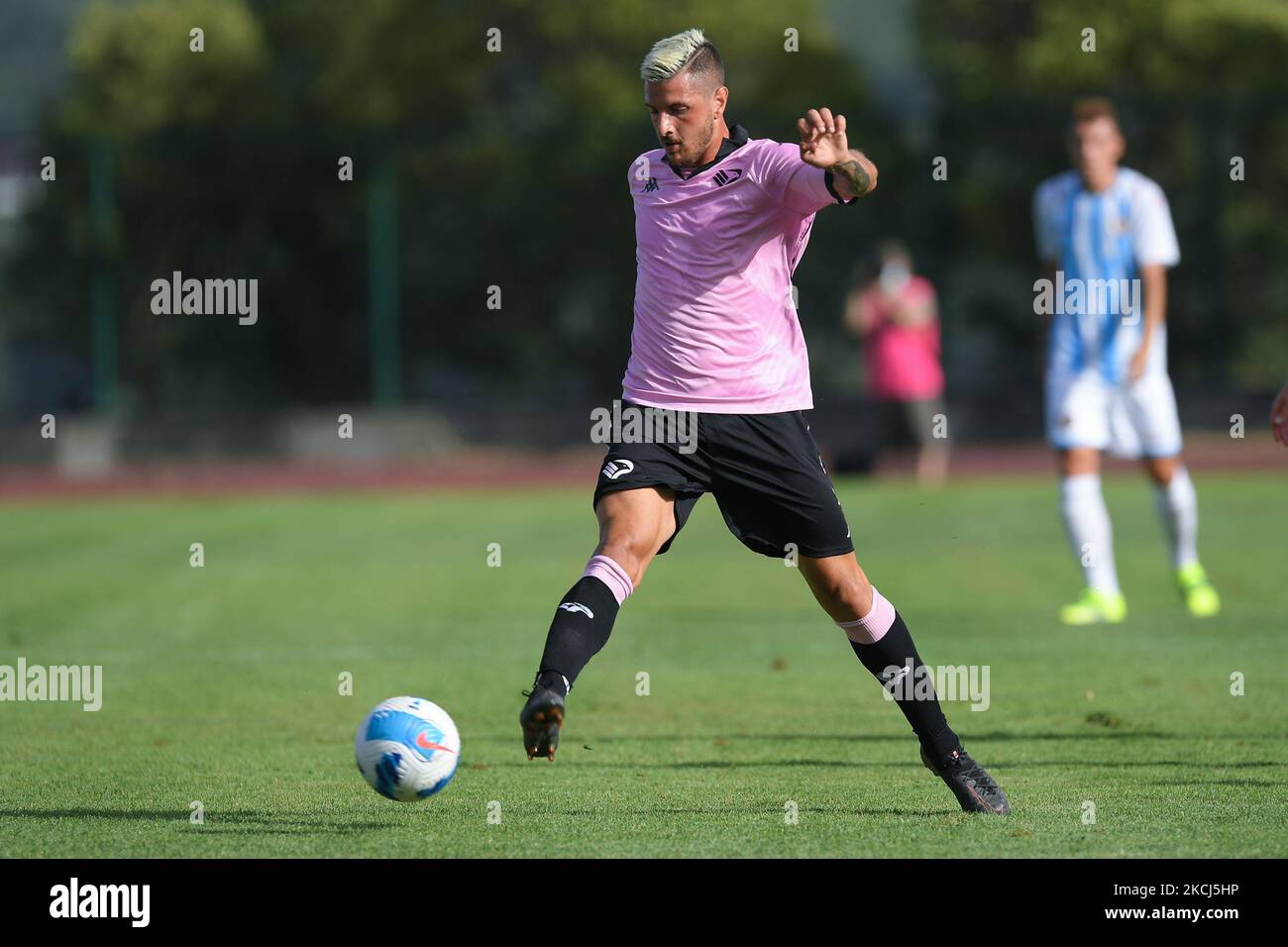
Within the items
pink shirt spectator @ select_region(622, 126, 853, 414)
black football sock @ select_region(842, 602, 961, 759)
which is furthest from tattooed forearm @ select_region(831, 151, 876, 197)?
black football sock @ select_region(842, 602, 961, 759)

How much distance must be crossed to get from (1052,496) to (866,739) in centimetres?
1377

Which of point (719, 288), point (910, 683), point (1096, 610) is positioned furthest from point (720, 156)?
point (1096, 610)

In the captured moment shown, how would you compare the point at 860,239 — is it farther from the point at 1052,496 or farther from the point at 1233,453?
the point at 1052,496

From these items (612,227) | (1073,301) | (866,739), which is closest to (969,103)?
(612,227)

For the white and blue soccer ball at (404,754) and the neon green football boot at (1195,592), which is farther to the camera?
the neon green football boot at (1195,592)

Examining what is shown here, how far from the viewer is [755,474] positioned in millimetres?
5754

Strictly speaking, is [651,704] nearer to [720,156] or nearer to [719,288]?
[719,288]

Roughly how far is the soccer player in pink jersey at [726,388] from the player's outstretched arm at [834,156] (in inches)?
6.3

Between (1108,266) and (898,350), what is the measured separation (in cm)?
1136

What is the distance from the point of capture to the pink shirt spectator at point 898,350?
21.8 m

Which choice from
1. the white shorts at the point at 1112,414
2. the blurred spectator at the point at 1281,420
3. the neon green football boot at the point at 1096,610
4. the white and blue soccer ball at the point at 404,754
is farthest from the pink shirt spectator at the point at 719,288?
the neon green football boot at the point at 1096,610

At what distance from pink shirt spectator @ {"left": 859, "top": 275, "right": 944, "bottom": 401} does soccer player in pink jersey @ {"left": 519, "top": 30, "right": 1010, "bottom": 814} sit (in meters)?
16.0

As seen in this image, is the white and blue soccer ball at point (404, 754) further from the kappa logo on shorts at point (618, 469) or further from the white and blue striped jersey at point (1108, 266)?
the white and blue striped jersey at point (1108, 266)
